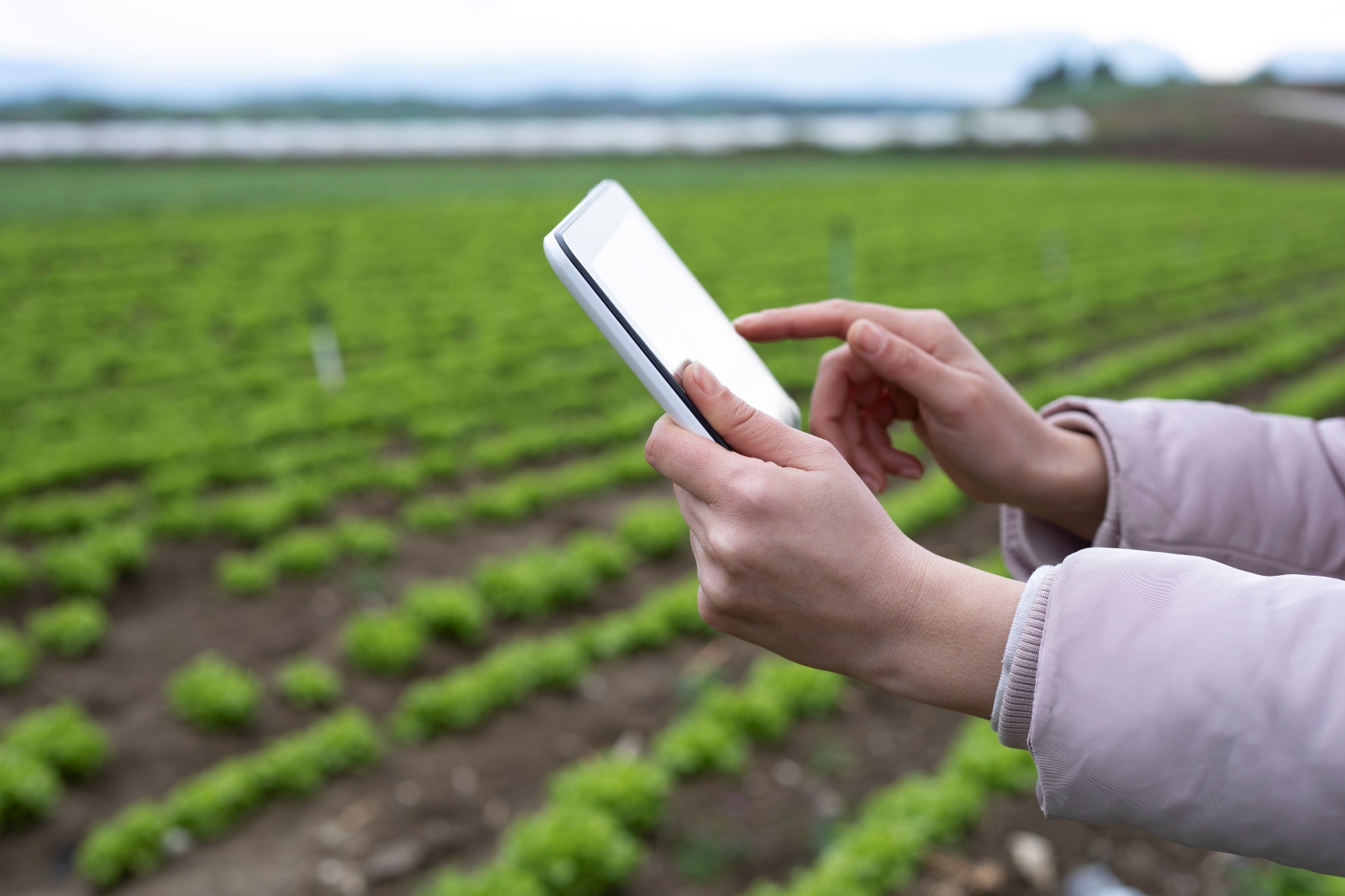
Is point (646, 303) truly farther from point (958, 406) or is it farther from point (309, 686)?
point (309, 686)

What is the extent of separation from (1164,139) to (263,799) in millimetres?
54710

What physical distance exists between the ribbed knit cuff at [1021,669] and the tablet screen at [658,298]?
1.85 feet

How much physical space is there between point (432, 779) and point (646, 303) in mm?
2777

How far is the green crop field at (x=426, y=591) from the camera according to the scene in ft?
10.5

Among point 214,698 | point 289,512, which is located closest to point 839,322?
point 214,698

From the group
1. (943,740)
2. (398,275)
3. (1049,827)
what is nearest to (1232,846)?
(1049,827)

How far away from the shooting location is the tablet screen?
1271mm

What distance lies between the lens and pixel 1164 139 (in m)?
47.6

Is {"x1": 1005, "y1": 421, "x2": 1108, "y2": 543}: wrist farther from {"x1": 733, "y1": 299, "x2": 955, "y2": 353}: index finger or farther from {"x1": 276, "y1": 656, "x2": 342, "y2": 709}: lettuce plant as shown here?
{"x1": 276, "y1": 656, "x2": 342, "y2": 709}: lettuce plant

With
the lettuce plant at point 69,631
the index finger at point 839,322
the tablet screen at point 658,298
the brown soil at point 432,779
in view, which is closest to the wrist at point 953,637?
the tablet screen at point 658,298

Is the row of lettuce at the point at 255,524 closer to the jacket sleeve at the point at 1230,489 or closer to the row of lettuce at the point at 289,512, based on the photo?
the row of lettuce at the point at 289,512

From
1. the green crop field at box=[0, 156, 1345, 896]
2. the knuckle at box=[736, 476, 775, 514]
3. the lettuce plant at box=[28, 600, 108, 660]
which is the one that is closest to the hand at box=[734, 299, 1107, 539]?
the knuckle at box=[736, 476, 775, 514]

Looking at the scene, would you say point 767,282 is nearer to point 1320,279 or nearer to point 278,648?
point 1320,279

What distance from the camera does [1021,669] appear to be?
1.08 metres
